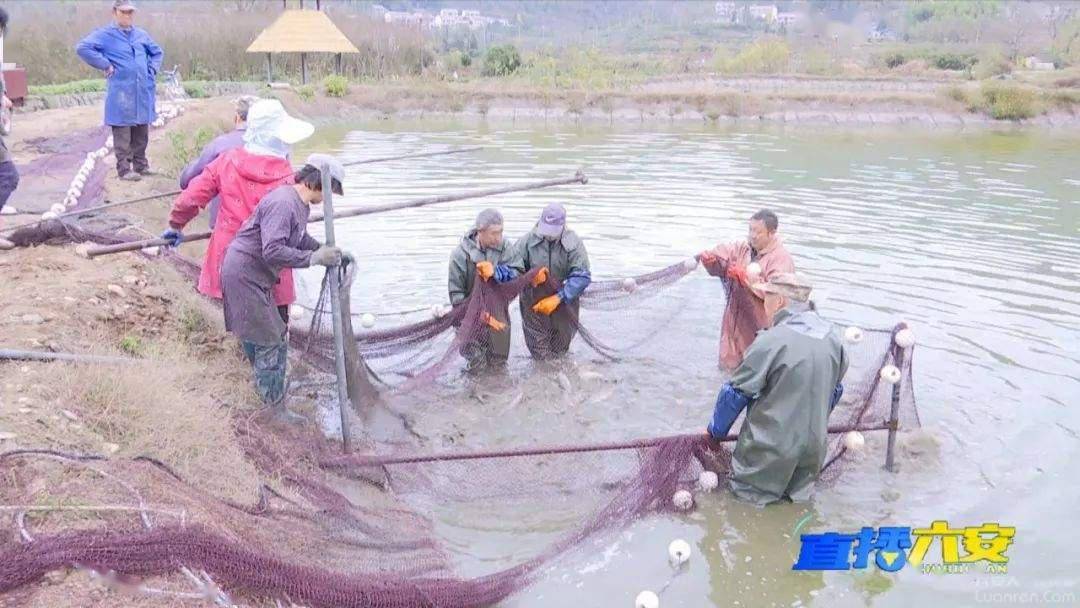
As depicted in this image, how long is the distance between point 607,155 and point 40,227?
14821 mm

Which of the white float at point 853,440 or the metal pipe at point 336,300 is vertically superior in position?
the metal pipe at point 336,300

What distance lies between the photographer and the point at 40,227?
6.41 metres

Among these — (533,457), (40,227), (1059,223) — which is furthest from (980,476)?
(1059,223)

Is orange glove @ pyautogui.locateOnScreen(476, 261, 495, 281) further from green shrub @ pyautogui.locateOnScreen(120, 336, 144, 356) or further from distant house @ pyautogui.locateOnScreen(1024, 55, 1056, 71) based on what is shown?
distant house @ pyautogui.locateOnScreen(1024, 55, 1056, 71)

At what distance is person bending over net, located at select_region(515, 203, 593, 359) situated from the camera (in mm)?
6504

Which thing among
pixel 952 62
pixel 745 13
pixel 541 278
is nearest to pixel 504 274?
pixel 541 278

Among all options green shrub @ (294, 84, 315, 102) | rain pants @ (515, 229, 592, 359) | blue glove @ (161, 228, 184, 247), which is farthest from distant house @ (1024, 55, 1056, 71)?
blue glove @ (161, 228, 184, 247)

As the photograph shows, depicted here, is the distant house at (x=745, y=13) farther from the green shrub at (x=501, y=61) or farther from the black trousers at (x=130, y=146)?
the black trousers at (x=130, y=146)

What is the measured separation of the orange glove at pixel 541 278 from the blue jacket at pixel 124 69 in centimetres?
522

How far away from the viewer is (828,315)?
8.33 metres

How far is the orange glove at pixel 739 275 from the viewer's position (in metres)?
6.20

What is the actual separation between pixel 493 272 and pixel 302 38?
2634cm

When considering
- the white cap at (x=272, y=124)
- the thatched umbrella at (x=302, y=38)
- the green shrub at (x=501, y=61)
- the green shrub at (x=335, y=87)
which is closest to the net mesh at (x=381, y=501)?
the white cap at (x=272, y=124)

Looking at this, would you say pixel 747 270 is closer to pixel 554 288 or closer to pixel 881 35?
pixel 554 288
